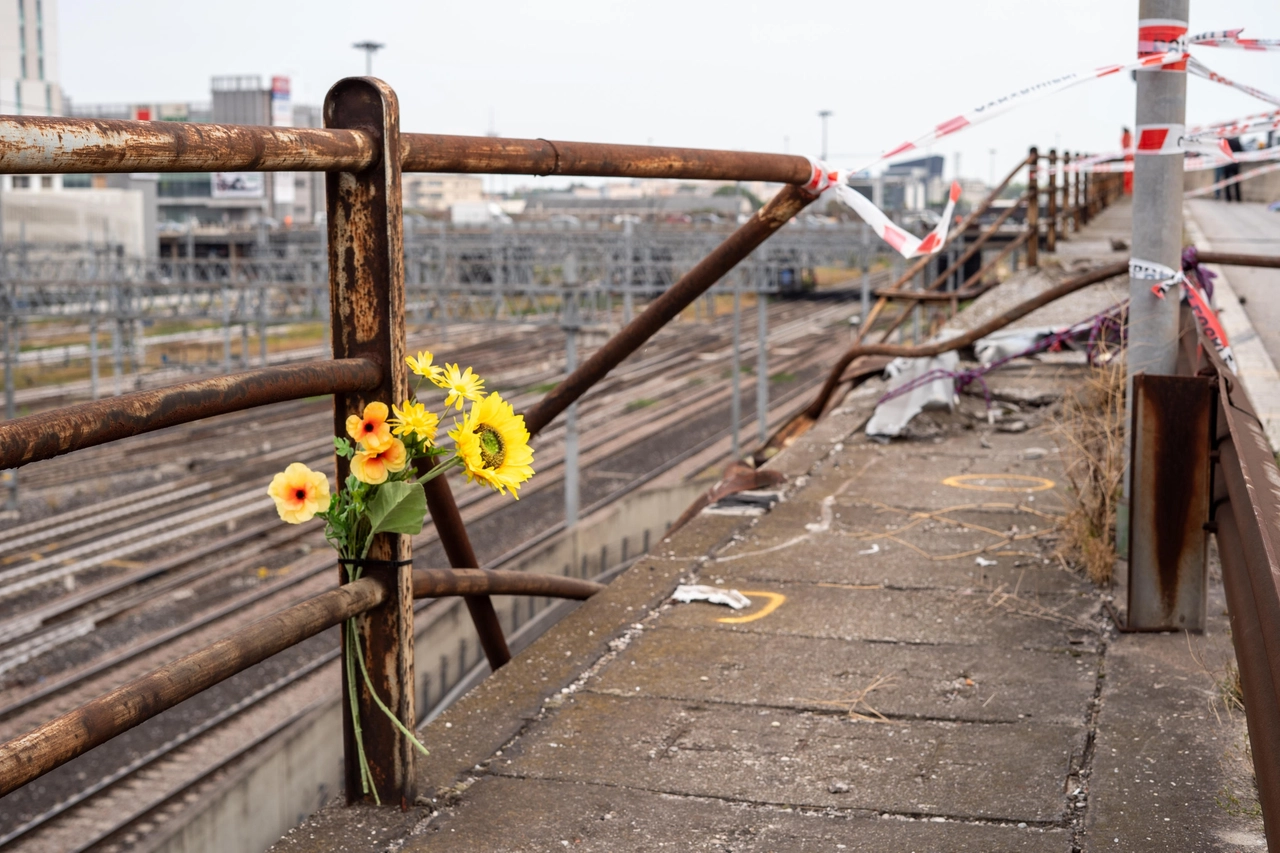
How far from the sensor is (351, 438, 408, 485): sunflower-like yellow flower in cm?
232

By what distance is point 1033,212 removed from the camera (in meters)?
14.6

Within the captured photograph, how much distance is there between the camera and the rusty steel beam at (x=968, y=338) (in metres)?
6.32

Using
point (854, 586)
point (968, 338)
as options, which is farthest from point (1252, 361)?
point (854, 586)

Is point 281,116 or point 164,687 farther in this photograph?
point 281,116

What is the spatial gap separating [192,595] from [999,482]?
730 inches

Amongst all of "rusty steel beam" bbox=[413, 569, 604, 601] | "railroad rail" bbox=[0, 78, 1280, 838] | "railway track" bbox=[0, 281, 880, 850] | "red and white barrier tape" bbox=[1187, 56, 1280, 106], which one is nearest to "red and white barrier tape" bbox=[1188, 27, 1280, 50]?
"red and white barrier tape" bbox=[1187, 56, 1280, 106]

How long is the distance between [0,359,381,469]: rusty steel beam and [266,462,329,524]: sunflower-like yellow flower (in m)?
0.15

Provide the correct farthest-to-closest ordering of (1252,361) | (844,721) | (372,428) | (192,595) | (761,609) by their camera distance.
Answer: (192,595), (1252,361), (761,609), (844,721), (372,428)

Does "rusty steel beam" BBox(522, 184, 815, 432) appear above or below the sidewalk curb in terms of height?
above

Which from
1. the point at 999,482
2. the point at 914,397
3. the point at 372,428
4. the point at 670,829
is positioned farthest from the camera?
the point at 914,397

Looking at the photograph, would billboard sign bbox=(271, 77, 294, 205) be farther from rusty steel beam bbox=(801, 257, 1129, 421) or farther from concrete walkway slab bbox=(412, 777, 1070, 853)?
concrete walkway slab bbox=(412, 777, 1070, 853)

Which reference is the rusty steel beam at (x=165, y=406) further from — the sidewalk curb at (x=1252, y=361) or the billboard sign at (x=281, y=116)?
the billboard sign at (x=281, y=116)

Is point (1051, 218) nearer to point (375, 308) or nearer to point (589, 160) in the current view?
point (589, 160)

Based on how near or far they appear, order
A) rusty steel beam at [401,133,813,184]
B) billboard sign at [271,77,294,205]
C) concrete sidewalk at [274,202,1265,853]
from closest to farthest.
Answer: rusty steel beam at [401,133,813,184] < concrete sidewalk at [274,202,1265,853] < billboard sign at [271,77,294,205]
